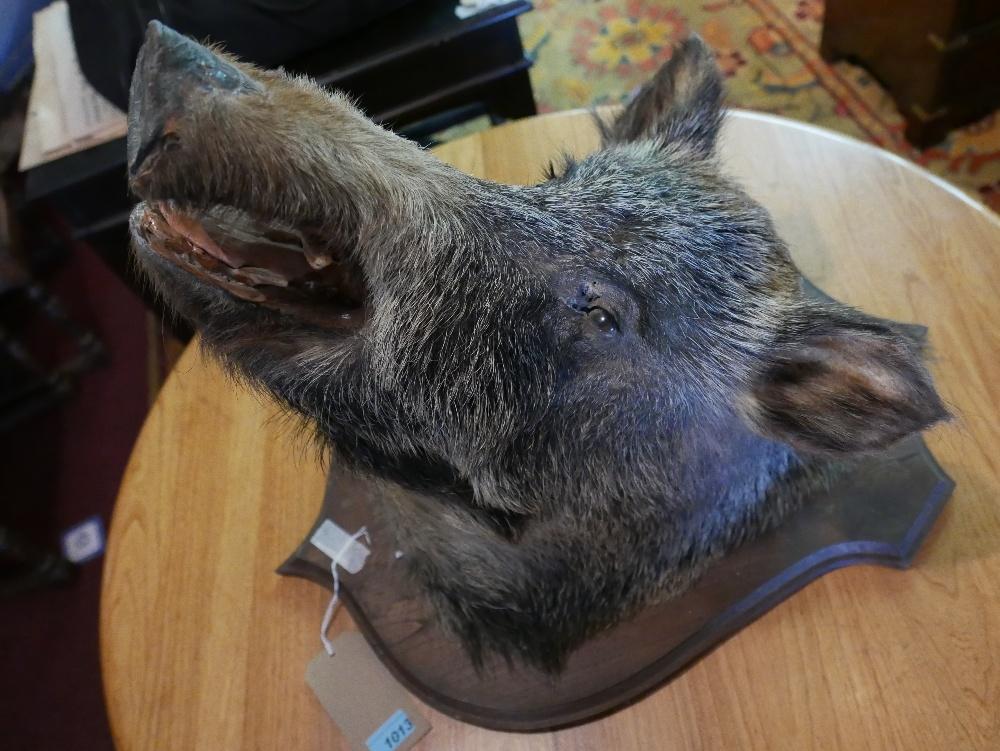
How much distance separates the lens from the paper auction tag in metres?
0.95

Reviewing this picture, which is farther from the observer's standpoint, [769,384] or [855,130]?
[855,130]

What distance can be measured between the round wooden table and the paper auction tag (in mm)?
23

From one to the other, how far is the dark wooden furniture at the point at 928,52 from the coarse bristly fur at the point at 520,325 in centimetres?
130

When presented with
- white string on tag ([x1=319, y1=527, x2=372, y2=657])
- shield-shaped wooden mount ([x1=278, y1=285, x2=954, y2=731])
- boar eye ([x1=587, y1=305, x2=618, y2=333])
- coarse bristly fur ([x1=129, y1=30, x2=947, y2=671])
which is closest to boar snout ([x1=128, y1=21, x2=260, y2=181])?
coarse bristly fur ([x1=129, y1=30, x2=947, y2=671])

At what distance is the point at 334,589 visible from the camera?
3.39 feet

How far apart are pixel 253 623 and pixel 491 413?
1.99 feet

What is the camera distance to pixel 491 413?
2.15ft

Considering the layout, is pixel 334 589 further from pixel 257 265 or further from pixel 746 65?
pixel 746 65

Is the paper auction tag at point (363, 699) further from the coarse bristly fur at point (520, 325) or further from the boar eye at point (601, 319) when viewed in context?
the boar eye at point (601, 319)

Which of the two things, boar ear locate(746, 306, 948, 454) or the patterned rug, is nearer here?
boar ear locate(746, 306, 948, 454)

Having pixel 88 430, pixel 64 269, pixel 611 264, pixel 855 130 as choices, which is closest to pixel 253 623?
pixel 611 264

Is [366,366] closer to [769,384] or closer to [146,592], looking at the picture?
[769,384]

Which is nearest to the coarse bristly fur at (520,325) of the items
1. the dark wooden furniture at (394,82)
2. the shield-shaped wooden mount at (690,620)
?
the shield-shaped wooden mount at (690,620)

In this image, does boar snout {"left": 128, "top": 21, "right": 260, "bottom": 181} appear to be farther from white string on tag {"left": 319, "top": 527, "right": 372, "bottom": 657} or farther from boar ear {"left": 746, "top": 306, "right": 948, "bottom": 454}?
white string on tag {"left": 319, "top": 527, "right": 372, "bottom": 657}
